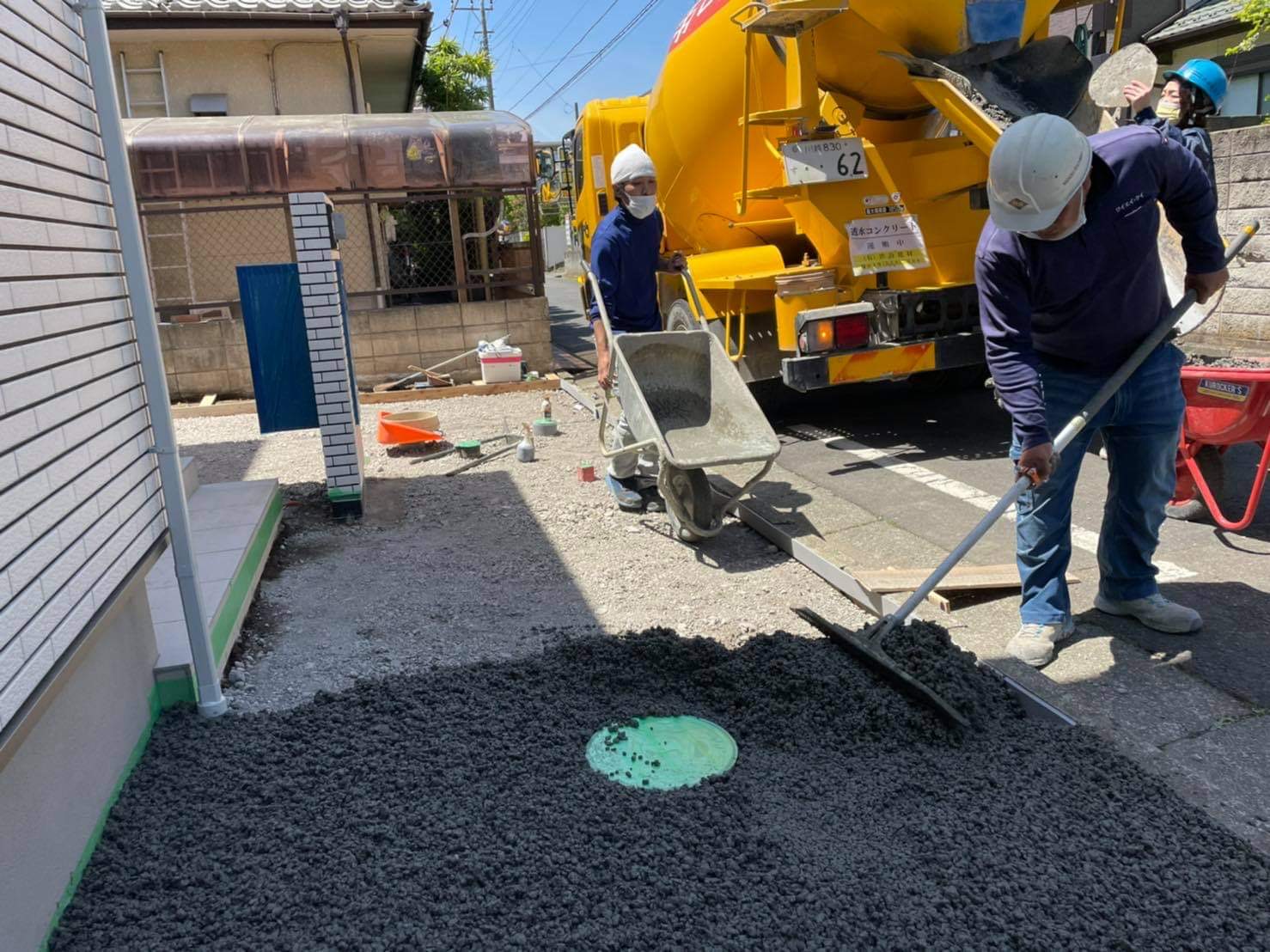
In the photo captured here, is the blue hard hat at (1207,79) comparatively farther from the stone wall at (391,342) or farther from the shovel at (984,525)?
the stone wall at (391,342)

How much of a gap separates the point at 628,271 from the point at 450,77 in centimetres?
1709

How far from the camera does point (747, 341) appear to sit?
6762 millimetres

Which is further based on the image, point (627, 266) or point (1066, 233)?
point (627, 266)

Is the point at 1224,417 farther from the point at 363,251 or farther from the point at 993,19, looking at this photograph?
the point at 363,251

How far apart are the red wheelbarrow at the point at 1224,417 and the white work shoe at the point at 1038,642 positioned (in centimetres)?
136

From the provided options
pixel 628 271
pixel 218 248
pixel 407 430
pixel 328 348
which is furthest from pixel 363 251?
pixel 628 271

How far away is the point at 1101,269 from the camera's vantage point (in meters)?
2.94

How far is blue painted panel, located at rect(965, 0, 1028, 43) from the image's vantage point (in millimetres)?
5184

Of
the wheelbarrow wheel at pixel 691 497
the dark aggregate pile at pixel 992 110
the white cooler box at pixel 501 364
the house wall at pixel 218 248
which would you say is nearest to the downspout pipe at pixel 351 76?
the house wall at pixel 218 248

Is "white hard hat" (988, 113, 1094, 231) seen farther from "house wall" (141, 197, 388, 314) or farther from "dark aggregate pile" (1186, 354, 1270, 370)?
"house wall" (141, 197, 388, 314)

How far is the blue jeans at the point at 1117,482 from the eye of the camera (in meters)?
3.15

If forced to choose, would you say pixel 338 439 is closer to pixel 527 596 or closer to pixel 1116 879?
pixel 527 596

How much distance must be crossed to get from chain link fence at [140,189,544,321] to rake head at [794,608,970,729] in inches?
297

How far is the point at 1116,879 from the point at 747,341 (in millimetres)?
5084
